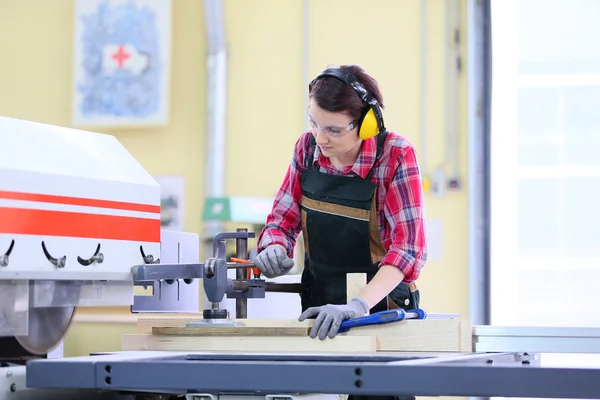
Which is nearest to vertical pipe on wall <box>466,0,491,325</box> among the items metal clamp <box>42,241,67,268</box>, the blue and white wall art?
the blue and white wall art

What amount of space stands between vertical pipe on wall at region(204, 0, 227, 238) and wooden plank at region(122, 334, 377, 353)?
2.89m

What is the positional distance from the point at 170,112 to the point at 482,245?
5.84ft

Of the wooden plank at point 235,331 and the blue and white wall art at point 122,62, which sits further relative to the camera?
the blue and white wall art at point 122,62

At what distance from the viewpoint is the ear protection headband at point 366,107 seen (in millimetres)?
2129

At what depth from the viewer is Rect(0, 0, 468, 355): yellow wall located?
4.47m

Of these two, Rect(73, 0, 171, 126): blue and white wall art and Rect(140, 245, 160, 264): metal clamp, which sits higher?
Rect(73, 0, 171, 126): blue and white wall art

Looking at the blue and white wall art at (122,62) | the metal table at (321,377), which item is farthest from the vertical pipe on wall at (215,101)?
the metal table at (321,377)

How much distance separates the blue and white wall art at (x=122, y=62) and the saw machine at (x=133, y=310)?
2.84 metres

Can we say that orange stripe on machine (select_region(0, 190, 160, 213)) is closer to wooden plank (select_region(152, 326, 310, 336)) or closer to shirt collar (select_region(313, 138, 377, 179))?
wooden plank (select_region(152, 326, 310, 336))

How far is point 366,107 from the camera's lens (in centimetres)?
215

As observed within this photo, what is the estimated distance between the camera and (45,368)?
1.43 metres

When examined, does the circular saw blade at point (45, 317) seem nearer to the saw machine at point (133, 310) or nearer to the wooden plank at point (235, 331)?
the saw machine at point (133, 310)

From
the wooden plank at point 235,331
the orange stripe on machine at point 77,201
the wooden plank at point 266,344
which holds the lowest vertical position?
the wooden plank at point 266,344

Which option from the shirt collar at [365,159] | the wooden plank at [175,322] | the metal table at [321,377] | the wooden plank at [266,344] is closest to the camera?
the metal table at [321,377]
